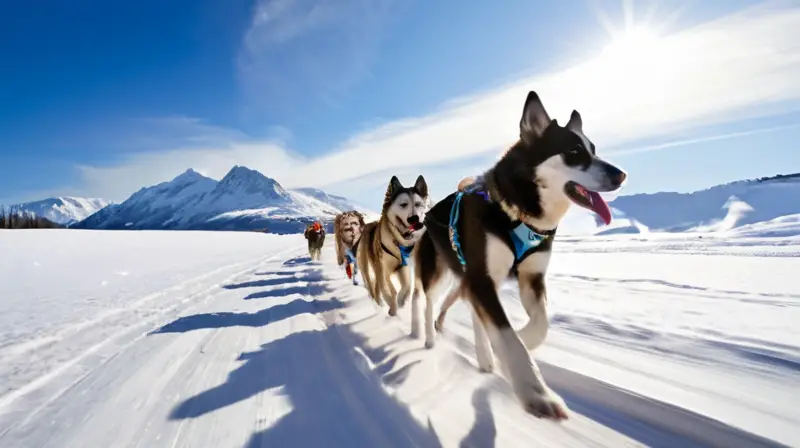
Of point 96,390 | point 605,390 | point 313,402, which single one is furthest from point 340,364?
point 605,390

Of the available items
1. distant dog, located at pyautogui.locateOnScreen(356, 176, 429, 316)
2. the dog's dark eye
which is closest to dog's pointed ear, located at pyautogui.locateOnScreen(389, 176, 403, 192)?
distant dog, located at pyautogui.locateOnScreen(356, 176, 429, 316)

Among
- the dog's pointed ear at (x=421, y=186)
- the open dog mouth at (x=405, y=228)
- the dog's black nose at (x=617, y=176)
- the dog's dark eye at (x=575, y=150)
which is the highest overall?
the dog's pointed ear at (x=421, y=186)

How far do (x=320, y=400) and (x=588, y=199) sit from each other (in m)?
1.88

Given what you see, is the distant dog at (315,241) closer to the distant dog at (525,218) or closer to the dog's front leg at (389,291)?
the dog's front leg at (389,291)

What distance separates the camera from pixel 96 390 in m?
2.56

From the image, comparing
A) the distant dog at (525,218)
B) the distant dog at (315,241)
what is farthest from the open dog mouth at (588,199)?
the distant dog at (315,241)

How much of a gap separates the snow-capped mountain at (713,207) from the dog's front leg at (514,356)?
28513 millimetres

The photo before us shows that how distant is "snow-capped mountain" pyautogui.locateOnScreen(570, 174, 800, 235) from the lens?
29922 millimetres

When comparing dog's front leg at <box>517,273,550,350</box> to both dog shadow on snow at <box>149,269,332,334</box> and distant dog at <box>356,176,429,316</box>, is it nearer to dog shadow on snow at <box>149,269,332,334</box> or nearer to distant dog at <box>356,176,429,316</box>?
distant dog at <box>356,176,429,316</box>

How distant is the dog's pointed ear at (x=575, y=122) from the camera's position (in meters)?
2.71

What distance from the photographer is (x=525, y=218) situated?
2.51 meters

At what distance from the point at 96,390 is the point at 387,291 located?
133 inches

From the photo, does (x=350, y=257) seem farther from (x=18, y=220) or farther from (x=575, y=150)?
(x=18, y=220)

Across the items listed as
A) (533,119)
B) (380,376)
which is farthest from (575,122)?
(380,376)
